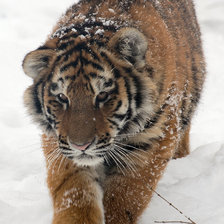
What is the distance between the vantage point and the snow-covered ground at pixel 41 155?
2.89 m

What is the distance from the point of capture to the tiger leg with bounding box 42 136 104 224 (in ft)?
8.59

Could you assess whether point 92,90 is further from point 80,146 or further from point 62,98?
point 80,146

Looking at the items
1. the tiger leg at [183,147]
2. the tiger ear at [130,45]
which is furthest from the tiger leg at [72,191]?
the tiger leg at [183,147]

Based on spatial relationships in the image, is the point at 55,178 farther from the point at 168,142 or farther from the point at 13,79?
the point at 13,79

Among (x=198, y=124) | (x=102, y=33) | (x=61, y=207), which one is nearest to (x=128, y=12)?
(x=102, y=33)

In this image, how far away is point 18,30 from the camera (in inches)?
306

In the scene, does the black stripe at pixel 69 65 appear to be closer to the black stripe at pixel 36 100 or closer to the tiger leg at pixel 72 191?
the black stripe at pixel 36 100

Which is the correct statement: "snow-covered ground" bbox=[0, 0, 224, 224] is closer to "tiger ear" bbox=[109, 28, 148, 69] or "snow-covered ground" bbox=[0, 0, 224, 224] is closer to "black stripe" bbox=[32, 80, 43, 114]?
"black stripe" bbox=[32, 80, 43, 114]

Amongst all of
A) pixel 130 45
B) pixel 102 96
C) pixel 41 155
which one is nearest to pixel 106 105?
pixel 102 96

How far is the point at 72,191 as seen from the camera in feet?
8.93

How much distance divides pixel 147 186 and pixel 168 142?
33 centimetres

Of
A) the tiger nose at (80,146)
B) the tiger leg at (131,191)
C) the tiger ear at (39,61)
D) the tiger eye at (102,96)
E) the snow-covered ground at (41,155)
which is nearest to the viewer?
the tiger nose at (80,146)

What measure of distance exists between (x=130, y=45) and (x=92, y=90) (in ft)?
1.24

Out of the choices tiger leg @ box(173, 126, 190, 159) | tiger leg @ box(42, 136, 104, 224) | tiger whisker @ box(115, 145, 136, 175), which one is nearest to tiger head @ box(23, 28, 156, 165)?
tiger whisker @ box(115, 145, 136, 175)
